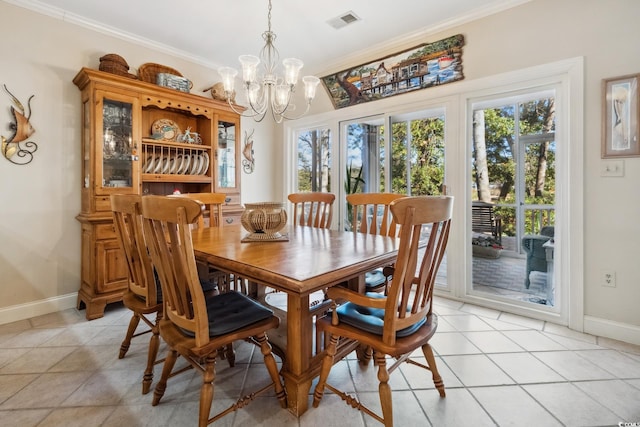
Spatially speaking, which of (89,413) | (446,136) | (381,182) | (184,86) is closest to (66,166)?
(184,86)

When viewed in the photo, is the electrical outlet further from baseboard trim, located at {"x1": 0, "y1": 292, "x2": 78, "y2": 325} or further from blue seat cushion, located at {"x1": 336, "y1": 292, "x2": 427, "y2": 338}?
baseboard trim, located at {"x1": 0, "y1": 292, "x2": 78, "y2": 325}

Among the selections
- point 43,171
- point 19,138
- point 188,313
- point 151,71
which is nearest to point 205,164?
point 151,71

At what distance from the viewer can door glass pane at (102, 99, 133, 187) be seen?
2662mm

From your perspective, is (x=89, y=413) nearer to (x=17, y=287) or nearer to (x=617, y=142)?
(x=17, y=287)

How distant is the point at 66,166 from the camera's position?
2.72 meters

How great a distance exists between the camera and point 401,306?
3.98 ft

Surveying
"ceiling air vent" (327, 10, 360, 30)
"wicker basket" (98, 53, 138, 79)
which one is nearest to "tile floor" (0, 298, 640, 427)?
"wicker basket" (98, 53, 138, 79)

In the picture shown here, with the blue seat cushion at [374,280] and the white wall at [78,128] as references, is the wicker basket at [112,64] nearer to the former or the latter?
the white wall at [78,128]

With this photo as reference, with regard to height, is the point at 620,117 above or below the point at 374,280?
above

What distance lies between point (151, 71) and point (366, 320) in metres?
3.34

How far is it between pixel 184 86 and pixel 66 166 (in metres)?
1.33

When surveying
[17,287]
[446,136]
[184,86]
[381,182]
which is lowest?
[17,287]

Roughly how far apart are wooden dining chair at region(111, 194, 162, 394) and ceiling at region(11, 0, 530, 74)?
1.97m

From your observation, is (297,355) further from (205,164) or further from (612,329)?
(205,164)
